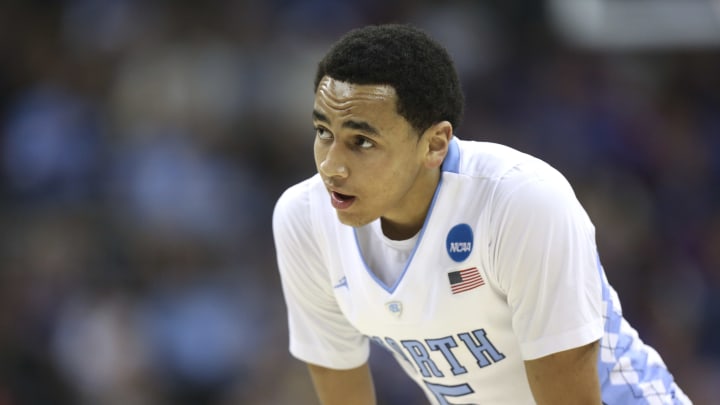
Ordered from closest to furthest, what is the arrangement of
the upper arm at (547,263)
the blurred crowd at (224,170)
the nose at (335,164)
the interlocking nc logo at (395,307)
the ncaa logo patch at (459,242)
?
the upper arm at (547,263), the nose at (335,164), the ncaa logo patch at (459,242), the interlocking nc logo at (395,307), the blurred crowd at (224,170)

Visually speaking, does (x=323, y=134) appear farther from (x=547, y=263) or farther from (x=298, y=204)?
(x=547, y=263)

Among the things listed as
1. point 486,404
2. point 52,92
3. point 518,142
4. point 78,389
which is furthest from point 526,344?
point 52,92

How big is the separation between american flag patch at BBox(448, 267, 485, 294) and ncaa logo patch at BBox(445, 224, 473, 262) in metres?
0.04

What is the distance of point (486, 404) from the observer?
3600 millimetres

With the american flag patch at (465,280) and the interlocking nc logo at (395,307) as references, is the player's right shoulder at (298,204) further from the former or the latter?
the american flag patch at (465,280)

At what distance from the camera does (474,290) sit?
3.31m

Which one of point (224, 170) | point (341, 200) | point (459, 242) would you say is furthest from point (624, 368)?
point (224, 170)

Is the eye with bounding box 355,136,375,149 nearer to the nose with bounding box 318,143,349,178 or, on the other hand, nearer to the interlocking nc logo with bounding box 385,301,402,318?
the nose with bounding box 318,143,349,178

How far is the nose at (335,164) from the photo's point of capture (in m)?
3.19

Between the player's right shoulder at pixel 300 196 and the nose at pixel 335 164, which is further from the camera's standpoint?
the player's right shoulder at pixel 300 196

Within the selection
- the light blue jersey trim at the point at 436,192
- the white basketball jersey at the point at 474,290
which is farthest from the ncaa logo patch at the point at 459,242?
the light blue jersey trim at the point at 436,192

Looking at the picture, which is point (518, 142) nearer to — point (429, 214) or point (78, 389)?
point (78, 389)

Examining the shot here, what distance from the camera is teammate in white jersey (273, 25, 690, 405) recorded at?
3119mm

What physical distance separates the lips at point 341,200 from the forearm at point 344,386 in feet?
2.88
